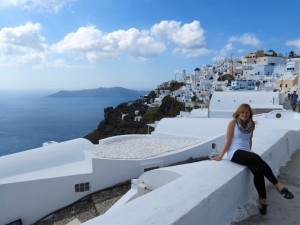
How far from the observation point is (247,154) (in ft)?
11.2

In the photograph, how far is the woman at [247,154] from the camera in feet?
10.9

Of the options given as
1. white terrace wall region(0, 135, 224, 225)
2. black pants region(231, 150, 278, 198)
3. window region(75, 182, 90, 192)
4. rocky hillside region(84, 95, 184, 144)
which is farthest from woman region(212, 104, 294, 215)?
rocky hillside region(84, 95, 184, 144)

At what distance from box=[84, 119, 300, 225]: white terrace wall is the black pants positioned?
0.09 metres

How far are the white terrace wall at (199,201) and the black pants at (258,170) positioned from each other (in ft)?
0.30

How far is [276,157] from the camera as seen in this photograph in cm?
482

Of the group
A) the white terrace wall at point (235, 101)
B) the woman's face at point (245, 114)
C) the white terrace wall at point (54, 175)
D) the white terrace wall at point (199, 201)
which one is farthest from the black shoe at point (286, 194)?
the white terrace wall at point (235, 101)

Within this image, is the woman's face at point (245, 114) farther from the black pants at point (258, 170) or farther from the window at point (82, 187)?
the window at point (82, 187)

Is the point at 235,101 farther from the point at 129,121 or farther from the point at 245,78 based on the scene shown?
the point at 245,78

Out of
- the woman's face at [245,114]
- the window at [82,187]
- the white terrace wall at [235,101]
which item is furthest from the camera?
the white terrace wall at [235,101]

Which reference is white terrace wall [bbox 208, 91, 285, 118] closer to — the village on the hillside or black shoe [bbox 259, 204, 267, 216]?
the village on the hillside

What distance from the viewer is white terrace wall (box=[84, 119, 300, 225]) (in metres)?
2.17

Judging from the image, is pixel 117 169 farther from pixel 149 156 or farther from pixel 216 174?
pixel 216 174

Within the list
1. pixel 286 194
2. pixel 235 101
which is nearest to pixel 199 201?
pixel 286 194

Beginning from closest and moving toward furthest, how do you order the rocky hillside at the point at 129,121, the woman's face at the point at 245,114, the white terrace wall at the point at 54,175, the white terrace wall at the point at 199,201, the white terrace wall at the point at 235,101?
1. the white terrace wall at the point at 199,201
2. the woman's face at the point at 245,114
3. the white terrace wall at the point at 54,175
4. the white terrace wall at the point at 235,101
5. the rocky hillside at the point at 129,121
